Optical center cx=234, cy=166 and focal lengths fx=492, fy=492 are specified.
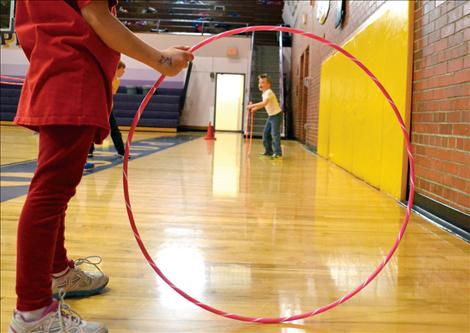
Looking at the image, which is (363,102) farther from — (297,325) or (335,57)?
(297,325)

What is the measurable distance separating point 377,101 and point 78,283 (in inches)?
140

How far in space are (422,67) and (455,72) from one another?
22.9 inches

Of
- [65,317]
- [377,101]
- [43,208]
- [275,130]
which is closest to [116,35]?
[43,208]

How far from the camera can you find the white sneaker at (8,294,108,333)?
1.23 m

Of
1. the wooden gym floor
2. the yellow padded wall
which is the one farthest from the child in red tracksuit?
the yellow padded wall

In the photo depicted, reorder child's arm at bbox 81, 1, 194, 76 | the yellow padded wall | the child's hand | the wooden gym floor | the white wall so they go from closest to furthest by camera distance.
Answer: child's arm at bbox 81, 1, 194, 76 → the child's hand → the wooden gym floor → the yellow padded wall → the white wall

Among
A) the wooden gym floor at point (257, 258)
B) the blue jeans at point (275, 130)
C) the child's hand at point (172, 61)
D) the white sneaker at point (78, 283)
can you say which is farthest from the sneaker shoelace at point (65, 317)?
the blue jeans at point (275, 130)

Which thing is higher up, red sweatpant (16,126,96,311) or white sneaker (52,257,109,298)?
red sweatpant (16,126,96,311)

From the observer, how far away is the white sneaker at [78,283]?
61.4 inches

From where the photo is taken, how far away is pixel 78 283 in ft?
5.24

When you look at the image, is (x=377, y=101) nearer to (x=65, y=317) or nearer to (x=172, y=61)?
(x=172, y=61)

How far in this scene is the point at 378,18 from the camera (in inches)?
177

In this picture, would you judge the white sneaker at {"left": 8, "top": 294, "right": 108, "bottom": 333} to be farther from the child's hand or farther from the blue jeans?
the blue jeans

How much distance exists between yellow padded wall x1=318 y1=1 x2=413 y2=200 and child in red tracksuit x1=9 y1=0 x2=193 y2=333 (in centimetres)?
293
